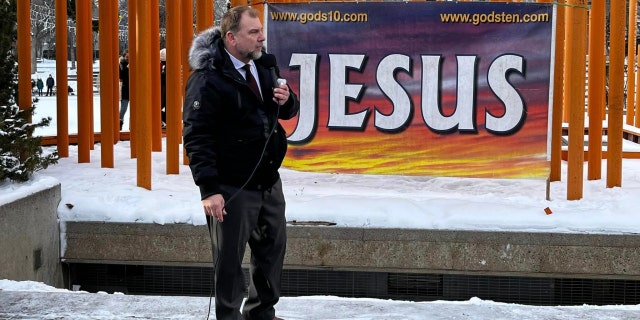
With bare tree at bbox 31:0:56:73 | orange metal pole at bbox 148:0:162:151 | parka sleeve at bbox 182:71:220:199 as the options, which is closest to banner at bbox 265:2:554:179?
orange metal pole at bbox 148:0:162:151

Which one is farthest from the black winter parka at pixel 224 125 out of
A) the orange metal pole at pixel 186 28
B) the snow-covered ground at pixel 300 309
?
the orange metal pole at pixel 186 28

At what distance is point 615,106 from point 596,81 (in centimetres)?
32

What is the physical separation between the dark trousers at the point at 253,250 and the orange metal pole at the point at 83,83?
18.7 feet

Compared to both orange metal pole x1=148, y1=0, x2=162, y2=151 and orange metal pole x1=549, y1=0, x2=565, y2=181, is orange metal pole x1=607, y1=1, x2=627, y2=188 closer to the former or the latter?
orange metal pole x1=549, y1=0, x2=565, y2=181

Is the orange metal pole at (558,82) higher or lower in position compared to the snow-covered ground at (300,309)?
higher

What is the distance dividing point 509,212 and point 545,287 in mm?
605

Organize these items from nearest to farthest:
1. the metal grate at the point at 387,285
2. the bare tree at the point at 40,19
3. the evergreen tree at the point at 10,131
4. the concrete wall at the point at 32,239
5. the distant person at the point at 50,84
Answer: the concrete wall at the point at 32,239
the metal grate at the point at 387,285
the evergreen tree at the point at 10,131
the distant person at the point at 50,84
the bare tree at the point at 40,19

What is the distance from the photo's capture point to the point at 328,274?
23.3 ft

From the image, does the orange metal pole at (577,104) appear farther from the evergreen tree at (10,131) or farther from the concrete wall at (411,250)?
the evergreen tree at (10,131)

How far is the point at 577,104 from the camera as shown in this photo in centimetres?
767

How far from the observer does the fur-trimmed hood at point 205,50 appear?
13.8 feet

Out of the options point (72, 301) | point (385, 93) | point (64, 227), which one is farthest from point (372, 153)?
point (72, 301)

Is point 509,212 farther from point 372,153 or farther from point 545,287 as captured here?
point 372,153

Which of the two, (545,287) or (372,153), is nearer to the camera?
(545,287)
